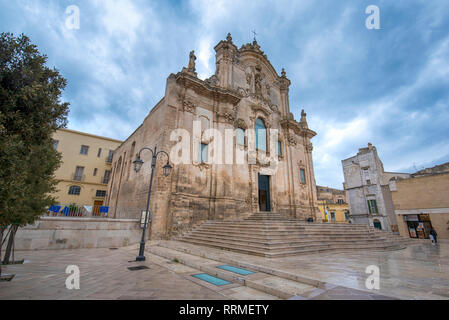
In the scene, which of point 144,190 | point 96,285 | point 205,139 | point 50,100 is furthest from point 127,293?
point 205,139

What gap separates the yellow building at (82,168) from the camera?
83.3 ft

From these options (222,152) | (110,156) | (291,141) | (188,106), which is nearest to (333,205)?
(291,141)

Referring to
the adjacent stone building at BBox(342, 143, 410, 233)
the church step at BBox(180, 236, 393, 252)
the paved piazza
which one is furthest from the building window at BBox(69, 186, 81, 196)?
the adjacent stone building at BBox(342, 143, 410, 233)

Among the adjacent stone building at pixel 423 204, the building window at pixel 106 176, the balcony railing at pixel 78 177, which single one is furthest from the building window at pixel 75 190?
the adjacent stone building at pixel 423 204

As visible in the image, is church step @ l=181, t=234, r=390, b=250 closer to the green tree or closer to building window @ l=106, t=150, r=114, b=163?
the green tree

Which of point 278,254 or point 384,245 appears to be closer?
point 278,254

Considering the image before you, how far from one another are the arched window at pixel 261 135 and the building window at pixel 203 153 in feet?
18.2

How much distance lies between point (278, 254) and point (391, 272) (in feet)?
10.2

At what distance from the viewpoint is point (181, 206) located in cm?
1246

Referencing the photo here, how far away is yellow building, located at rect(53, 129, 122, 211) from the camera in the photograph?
83.3 ft

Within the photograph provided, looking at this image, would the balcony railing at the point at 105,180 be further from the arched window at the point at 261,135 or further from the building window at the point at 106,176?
the arched window at the point at 261,135

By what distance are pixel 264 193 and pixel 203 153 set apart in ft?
22.4

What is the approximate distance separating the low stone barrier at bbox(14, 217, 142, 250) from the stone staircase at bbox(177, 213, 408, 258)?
3063 mm
